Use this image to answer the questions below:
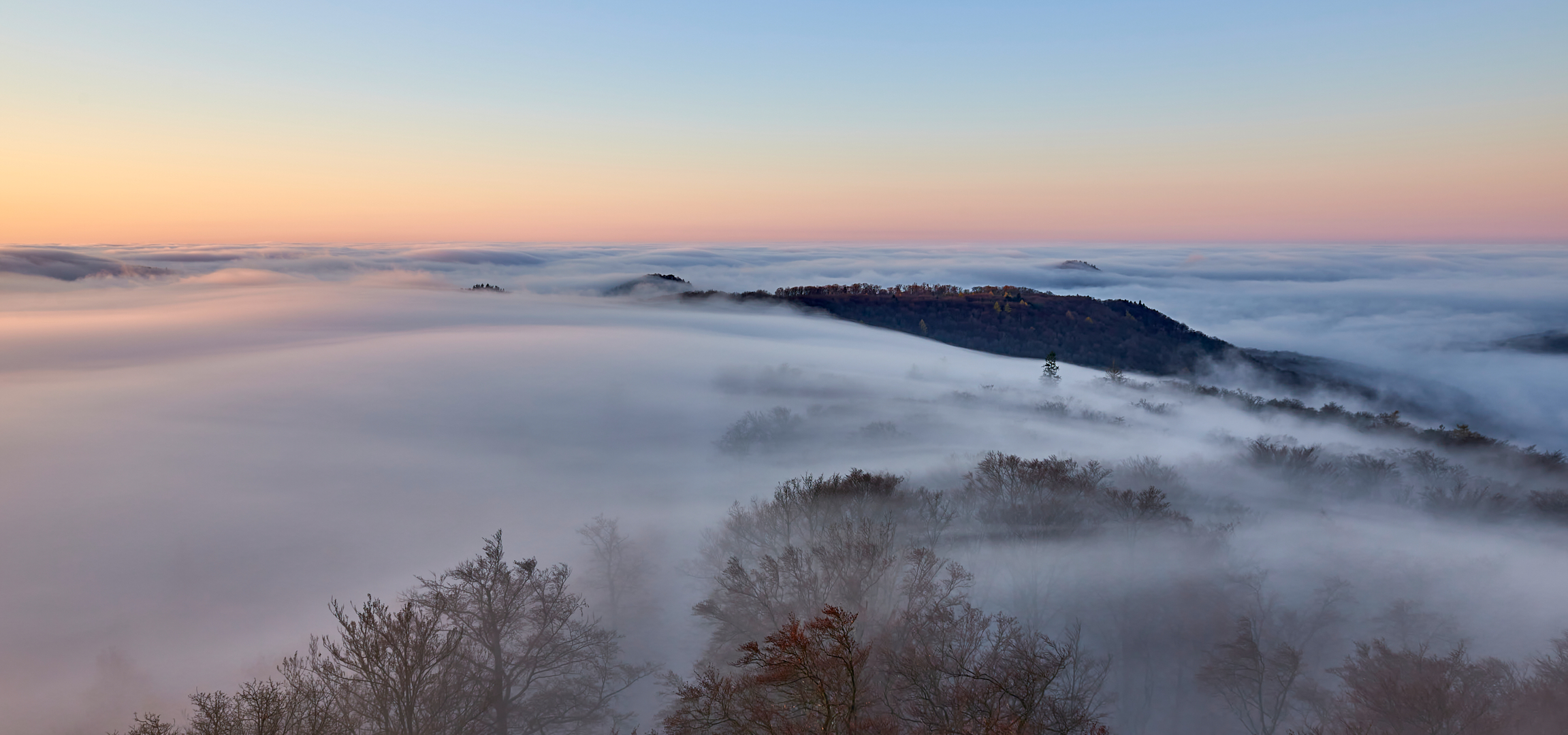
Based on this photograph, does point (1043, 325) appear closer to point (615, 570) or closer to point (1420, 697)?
point (1420, 697)

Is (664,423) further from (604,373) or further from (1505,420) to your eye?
(1505,420)

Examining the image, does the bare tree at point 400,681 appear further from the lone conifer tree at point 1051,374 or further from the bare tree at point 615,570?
the lone conifer tree at point 1051,374

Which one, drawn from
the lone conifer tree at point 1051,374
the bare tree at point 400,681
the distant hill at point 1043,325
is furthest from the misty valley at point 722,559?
the distant hill at point 1043,325

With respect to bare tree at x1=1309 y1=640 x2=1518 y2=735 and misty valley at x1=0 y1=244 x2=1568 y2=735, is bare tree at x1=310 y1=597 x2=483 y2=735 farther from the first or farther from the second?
bare tree at x1=1309 y1=640 x2=1518 y2=735

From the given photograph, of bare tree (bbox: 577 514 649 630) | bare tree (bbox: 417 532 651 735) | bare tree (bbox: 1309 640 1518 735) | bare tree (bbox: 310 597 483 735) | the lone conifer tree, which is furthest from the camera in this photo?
the lone conifer tree

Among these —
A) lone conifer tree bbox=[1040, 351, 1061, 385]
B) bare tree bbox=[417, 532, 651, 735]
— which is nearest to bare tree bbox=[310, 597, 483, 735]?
bare tree bbox=[417, 532, 651, 735]

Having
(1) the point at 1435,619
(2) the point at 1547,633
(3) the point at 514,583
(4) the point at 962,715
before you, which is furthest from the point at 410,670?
(2) the point at 1547,633

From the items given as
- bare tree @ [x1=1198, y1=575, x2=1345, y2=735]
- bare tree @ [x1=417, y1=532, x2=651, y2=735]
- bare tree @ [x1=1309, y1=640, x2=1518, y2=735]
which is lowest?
bare tree @ [x1=1198, y1=575, x2=1345, y2=735]

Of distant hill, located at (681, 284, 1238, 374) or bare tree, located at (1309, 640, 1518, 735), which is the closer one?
bare tree, located at (1309, 640, 1518, 735)

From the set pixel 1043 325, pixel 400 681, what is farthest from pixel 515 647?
pixel 1043 325

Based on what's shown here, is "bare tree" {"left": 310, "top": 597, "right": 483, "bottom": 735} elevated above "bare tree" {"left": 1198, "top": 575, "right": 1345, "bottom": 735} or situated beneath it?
elevated above
